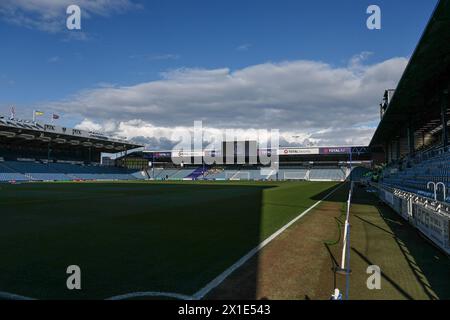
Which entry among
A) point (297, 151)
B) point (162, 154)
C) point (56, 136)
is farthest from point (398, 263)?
point (162, 154)

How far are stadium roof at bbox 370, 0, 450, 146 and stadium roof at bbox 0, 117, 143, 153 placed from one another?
57850mm

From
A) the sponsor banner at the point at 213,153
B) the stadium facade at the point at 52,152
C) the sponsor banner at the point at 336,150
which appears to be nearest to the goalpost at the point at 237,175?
the sponsor banner at the point at 213,153

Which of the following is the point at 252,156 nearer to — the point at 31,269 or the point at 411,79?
the point at 411,79

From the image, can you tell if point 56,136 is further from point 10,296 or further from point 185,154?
point 10,296

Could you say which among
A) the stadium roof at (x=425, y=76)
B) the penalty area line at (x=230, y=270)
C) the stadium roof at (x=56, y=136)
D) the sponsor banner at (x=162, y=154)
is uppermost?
the stadium roof at (x=56, y=136)

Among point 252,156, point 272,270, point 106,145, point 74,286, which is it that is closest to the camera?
point 74,286

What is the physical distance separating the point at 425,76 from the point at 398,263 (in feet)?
52.4

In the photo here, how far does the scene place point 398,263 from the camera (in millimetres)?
7508

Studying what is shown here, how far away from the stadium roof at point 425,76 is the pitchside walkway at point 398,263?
25.1ft

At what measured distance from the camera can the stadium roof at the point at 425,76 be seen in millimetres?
12797

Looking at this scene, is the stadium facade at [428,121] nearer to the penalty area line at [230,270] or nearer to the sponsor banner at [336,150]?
the penalty area line at [230,270]

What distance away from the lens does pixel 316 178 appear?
88.6 metres
